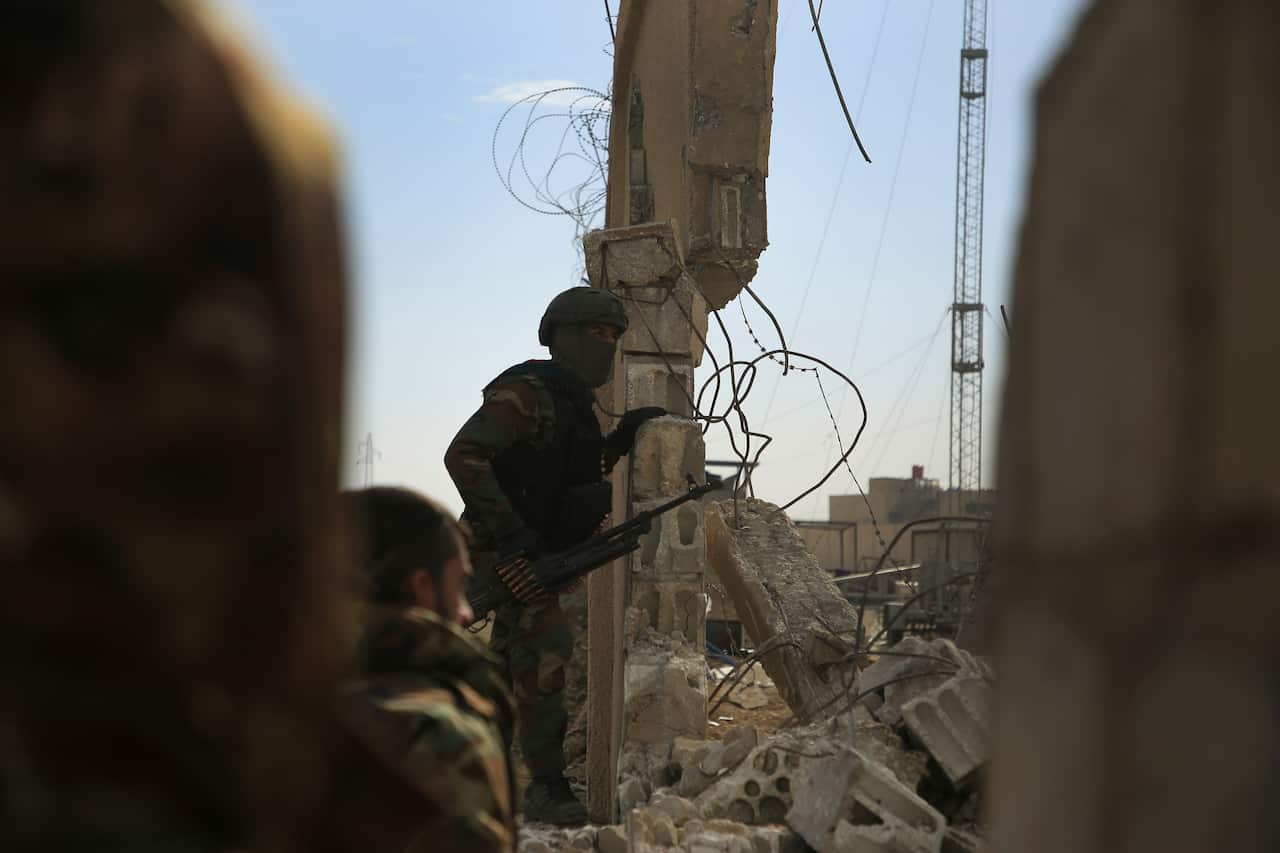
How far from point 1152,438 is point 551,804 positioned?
180 inches

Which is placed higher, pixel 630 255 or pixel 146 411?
pixel 630 255

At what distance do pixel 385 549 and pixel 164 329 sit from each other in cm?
102

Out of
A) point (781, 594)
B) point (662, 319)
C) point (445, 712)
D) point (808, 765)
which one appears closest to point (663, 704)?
point (808, 765)

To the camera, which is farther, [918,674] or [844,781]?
[918,674]

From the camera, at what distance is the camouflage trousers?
5.36m

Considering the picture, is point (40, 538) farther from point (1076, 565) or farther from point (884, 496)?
point (884, 496)

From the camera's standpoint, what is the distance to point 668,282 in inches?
270

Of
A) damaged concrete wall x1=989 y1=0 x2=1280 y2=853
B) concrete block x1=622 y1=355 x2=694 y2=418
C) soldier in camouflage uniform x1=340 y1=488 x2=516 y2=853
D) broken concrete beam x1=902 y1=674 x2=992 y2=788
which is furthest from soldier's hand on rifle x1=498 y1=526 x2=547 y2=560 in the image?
damaged concrete wall x1=989 y1=0 x2=1280 y2=853

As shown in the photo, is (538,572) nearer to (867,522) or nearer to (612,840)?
(612,840)

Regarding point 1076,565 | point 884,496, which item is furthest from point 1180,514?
point 884,496

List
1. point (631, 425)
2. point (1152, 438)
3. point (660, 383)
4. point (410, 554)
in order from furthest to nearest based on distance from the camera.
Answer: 1. point (660, 383)
2. point (631, 425)
3. point (410, 554)
4. point (1152, 438)

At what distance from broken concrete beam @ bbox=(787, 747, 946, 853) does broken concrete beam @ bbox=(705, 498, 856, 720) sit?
260 cm

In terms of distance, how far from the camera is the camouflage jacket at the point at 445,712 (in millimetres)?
1595

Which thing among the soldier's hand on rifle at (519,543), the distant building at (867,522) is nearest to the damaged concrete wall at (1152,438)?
the soldier's hand on rifle at (519,543)
